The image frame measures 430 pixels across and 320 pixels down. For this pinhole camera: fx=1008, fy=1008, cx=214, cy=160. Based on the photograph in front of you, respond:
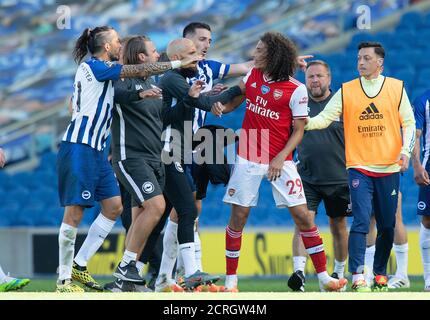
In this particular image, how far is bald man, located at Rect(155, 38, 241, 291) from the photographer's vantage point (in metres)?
7.98

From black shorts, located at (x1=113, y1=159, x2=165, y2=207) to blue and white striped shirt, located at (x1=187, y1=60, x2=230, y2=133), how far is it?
2.69 feet

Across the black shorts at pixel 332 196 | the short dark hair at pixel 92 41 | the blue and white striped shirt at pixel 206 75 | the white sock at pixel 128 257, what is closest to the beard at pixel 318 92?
the black shorts at pixel 332 196

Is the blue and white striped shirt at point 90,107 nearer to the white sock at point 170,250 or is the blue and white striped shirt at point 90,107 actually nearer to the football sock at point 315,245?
the white sock at point 170,250

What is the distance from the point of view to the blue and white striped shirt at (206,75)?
8.77 metres

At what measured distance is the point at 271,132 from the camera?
8070mm

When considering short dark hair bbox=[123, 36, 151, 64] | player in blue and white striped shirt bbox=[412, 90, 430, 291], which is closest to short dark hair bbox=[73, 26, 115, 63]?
short dark hair bbox=[123, 36, 151, 64]

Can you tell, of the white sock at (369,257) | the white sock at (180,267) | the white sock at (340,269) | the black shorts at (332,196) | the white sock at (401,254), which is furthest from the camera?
the white sock at (401,254)

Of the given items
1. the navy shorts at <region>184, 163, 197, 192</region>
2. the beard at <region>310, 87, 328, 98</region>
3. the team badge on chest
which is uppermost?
the beard at <region>310, 87, 328, 98</region>

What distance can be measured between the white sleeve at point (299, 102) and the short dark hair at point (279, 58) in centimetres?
16

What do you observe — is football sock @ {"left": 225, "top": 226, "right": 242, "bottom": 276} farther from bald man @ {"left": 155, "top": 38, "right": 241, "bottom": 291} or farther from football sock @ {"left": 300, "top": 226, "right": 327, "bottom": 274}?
football sock @ {"left": 300, "top": 226, "right": 327, "bottom": 274}

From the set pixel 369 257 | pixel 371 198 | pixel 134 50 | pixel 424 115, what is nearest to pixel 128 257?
pixel 134 50

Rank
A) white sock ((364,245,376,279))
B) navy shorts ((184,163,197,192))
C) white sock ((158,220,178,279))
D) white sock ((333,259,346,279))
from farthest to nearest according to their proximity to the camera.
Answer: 1. white sock ((364,245,376,279))
2. white sock ((333,259,346,279))
3. white sock ((158,220,178,279))
4. navy shorts ((184,163,197,192))

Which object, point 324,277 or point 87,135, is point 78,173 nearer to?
point 87,135
